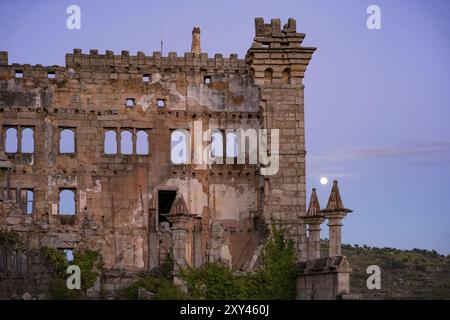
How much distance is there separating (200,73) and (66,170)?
6492mm

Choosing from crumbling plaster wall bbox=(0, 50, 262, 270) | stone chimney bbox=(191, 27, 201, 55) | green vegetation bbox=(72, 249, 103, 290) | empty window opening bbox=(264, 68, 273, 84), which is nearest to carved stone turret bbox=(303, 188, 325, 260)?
crumbling plaster wall bbox=(0, 50, 262, 270)

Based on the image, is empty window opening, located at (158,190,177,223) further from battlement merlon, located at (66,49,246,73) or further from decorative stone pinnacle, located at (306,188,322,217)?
decorative stone pinnacle, located at (306,188,322,217)

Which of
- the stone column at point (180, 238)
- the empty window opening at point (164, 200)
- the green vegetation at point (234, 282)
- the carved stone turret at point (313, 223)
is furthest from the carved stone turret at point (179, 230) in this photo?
the empty window opening at point (164, 200)

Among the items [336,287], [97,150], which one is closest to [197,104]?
[97,150]

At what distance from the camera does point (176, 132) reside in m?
46.0

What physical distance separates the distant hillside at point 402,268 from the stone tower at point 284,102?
19.4ft

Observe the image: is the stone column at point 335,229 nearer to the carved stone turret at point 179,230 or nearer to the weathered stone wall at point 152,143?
the carved stone turret at point 179,230

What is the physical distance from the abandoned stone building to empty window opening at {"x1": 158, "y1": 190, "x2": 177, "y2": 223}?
17cm

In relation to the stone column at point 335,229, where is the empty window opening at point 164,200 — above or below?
above

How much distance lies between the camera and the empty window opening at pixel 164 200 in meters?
46.0

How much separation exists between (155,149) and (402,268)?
60.3 feet

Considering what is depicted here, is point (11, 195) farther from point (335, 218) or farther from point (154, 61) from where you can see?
point (335, 218)

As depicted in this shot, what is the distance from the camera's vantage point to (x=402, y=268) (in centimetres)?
5897
